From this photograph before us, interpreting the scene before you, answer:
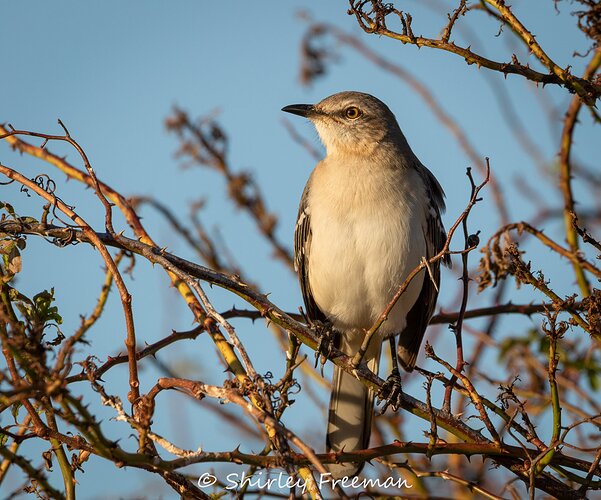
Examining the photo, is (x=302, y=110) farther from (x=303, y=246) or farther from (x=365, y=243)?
(x=365, y=243)

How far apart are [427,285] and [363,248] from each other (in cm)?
73

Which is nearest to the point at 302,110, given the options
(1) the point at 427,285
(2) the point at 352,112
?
(2) the point at 352,112

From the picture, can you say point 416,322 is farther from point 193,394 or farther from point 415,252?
point 193,394

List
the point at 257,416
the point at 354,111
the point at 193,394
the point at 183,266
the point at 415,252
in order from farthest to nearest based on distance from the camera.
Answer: the point at 354,111, the point at 415,252, the point at 183,266, the point at 193,394, the point at 257,416

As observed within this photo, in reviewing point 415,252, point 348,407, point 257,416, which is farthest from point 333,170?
point 257,416

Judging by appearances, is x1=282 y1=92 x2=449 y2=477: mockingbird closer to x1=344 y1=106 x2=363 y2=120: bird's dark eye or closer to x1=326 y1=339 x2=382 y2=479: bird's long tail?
x1=326 y1=339 x2=382 y2=479: bird's long tail

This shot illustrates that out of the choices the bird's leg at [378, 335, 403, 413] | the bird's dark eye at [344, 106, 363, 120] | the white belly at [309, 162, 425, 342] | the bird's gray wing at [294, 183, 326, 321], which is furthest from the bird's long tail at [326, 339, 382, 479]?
the bird's dark eye at [344, 106, 363, 120]

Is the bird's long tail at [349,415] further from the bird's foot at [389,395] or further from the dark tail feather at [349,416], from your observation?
the bird's foot at [389,395]

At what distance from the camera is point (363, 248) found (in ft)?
16.3

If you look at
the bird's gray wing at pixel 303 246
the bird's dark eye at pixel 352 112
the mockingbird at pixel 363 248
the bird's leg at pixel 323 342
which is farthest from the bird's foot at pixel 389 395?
the bird's dark eye at pixel 352 112

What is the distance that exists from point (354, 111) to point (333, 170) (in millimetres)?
879

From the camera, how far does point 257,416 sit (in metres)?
2.43

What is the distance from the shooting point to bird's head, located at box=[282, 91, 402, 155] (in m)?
5.79

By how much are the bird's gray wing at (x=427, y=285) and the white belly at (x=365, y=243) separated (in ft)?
0.52
